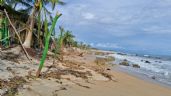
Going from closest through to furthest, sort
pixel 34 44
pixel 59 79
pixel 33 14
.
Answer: pixel 59 79 → pixel 33 14 → pixel 34 44

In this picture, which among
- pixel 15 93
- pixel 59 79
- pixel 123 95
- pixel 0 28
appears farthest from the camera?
pixel 0 28

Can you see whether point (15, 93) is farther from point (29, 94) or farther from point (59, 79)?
point (59, 79)

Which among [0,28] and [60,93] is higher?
[0,28]

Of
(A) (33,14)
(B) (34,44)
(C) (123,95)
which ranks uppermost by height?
(A) (33,14)

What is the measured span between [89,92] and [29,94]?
247cm

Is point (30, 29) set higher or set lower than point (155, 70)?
higher

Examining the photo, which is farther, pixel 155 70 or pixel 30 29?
pixel 155 70

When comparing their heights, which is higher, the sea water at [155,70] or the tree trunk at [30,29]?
the tree trunk at [30,29]

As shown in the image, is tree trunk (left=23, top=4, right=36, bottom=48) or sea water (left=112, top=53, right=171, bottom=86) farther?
tree trunk (left=23, top=4, right=36, bottom=48)

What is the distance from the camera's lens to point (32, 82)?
9.48 metres

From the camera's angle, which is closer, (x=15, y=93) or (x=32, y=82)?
(x=15, y=93)

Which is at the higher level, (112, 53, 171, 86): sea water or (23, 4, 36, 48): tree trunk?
(23, 4, 36, 48): tree trunk

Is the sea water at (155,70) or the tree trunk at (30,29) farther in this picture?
the tree trunk at (30,29)

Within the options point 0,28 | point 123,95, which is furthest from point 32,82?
point 0,28
